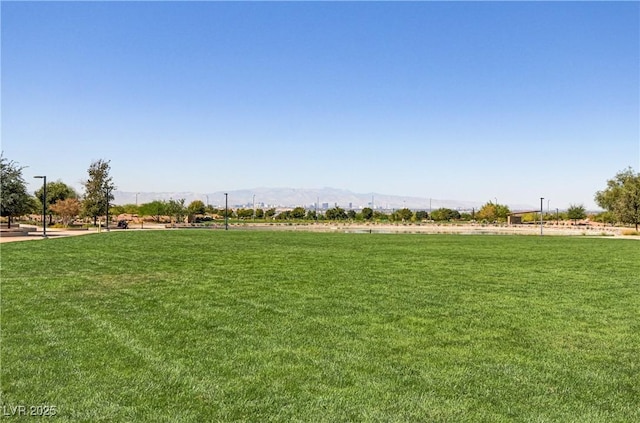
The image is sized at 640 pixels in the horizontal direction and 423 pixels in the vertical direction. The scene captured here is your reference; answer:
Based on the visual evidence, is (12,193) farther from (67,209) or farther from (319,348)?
(319,348)

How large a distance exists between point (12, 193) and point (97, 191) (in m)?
21.0

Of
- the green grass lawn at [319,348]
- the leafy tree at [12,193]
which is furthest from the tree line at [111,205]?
the green grass lawn at [319,348]

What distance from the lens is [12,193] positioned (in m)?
34.5

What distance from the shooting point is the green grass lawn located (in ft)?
15.2

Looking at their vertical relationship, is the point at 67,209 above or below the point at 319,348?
above

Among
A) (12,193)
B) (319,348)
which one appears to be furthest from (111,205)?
(319,348)

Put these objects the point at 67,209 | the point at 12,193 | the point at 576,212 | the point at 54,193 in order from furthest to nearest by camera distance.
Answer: the point at 576,212 < the point at 54,193 < the point at 67,209 < the point at 12,193

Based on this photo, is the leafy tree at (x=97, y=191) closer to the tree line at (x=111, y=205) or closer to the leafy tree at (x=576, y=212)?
the tree line at (x=111, y=205)

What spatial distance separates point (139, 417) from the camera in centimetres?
435

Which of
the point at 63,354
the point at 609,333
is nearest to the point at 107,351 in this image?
the point at 63,354

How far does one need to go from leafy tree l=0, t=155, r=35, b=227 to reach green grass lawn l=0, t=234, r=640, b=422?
84.9ft

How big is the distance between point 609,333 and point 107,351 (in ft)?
24.2

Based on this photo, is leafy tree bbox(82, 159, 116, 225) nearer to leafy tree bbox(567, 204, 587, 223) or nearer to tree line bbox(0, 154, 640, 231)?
tree line bbox(0, 154, 640, 231)

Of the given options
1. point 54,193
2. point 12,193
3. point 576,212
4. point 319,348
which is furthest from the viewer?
point 576,212
